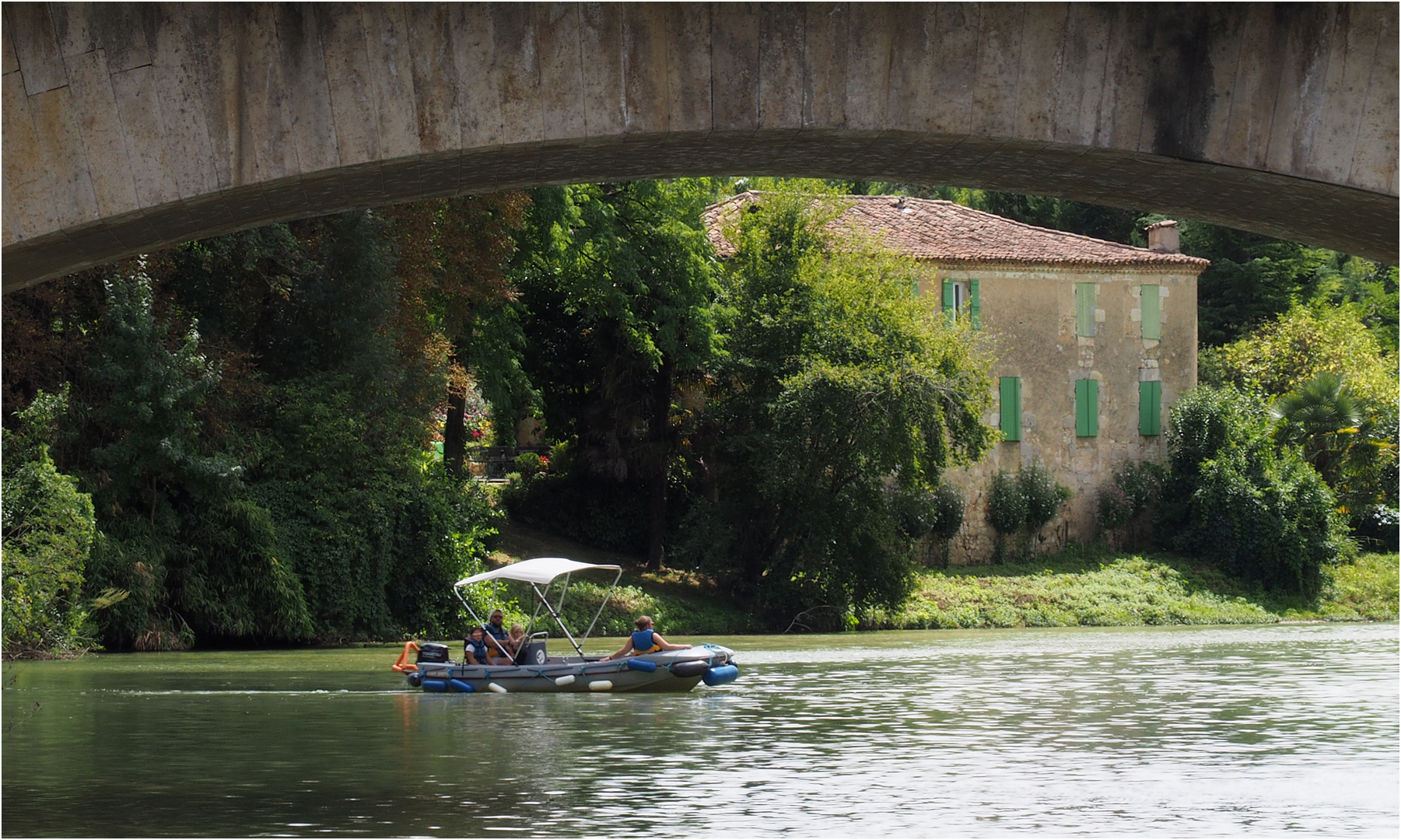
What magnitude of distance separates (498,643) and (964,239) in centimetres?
2333

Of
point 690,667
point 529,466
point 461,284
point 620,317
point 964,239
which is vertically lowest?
point 690,667

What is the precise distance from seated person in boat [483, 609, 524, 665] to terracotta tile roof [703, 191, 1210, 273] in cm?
1768

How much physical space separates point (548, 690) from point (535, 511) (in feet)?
54.6

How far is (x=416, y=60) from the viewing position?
705 centimetres

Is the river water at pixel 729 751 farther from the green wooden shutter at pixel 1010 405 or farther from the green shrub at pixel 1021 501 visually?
the green wooden shutter at pixel 1010 405

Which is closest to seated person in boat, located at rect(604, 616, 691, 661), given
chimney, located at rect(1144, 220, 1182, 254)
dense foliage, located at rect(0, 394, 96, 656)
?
dense foliage, located at rect(0, 394, 96, 656)

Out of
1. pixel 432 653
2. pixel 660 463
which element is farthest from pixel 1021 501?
pixel 432 653

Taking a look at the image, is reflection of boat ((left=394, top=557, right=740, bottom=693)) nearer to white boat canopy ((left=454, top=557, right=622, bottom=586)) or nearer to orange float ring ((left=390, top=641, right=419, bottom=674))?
orange float ring ((left=390, top=641, right=419, bottom=674))

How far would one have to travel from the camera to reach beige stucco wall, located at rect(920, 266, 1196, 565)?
42.4 m

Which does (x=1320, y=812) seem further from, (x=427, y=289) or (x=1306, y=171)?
(x=427, y=289)

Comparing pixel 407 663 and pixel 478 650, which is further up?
pixel 478 650

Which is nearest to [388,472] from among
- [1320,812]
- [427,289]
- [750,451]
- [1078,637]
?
[427,289]

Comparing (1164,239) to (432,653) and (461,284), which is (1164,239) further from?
(432,653)

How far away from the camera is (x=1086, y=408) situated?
43312 mm
